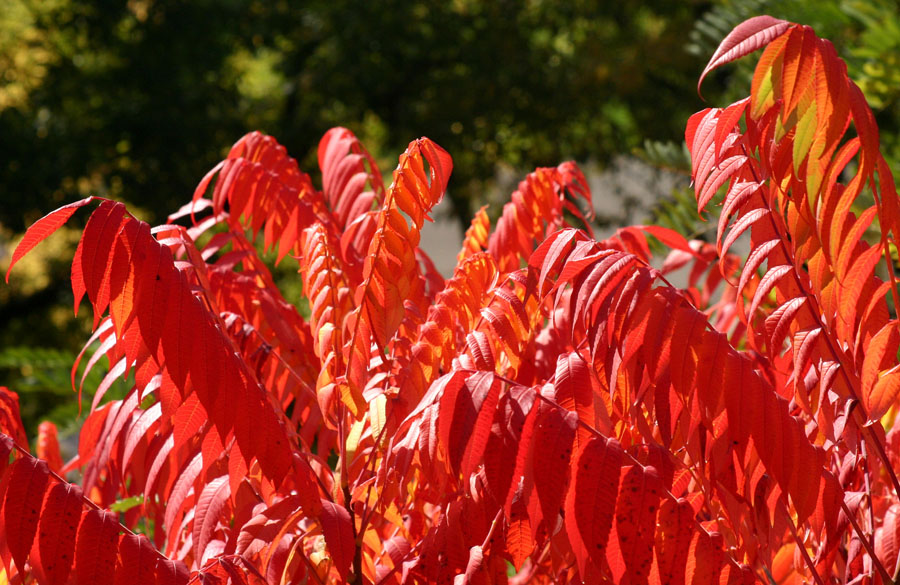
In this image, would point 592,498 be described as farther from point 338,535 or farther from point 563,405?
point 338,535

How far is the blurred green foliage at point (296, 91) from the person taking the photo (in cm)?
480

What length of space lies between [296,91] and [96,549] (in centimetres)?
524

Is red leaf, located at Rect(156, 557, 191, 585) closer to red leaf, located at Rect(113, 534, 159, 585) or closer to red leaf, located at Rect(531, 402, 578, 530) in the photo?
red leaf, located at Rect(113, 534, 159, 585)

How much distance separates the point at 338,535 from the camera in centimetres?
78

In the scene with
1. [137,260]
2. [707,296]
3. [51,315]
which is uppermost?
[137,260]

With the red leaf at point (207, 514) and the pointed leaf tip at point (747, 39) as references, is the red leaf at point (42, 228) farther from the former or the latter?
the pointed leaf tip at point (747, 39)

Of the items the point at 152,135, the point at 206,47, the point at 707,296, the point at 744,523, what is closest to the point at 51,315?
the point at 152,135

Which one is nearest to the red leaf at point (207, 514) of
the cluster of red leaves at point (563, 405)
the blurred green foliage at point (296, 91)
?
the cluster of red leaves at point (563, 405)

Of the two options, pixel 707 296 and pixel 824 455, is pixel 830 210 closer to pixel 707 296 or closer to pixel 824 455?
pixel 824 455

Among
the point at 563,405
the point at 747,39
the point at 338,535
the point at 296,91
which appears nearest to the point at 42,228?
the point at 338,535

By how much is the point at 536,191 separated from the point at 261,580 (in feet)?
2.33

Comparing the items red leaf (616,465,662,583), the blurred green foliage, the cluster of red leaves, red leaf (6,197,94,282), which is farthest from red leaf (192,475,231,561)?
the blurred green foliage

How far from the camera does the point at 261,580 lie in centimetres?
80

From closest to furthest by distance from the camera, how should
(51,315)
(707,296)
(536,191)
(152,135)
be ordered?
1. (536,191)
2. (707,296)
3. (152,135)
4. (51,315)
